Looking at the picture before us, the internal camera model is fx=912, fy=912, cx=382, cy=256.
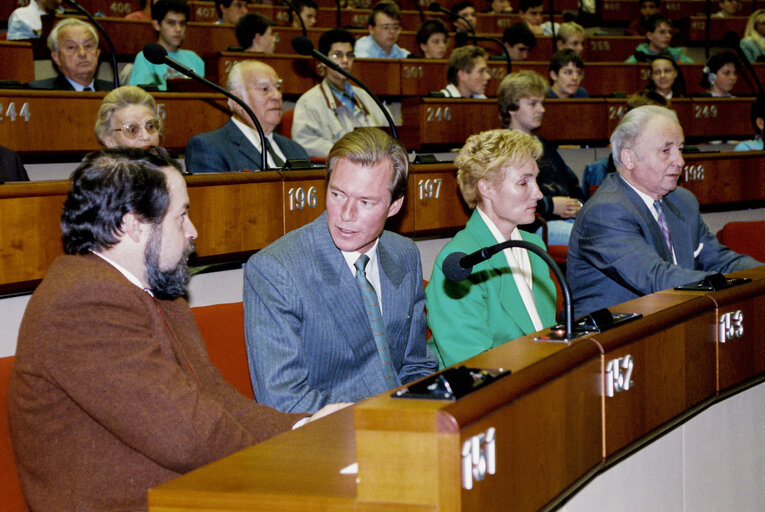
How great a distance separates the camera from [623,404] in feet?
5.12

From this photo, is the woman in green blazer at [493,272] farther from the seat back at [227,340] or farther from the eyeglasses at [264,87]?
the eyeglasses at [264,87]

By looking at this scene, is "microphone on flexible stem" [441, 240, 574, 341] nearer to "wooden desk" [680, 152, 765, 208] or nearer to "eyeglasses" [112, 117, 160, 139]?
"eyeglasses" [112, 117, 160, 139]

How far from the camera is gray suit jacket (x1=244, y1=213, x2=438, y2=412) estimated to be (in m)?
1.84

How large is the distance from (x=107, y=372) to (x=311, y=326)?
24.1 inches

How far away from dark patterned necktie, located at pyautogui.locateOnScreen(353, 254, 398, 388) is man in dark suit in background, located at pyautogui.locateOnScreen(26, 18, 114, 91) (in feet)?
9.23

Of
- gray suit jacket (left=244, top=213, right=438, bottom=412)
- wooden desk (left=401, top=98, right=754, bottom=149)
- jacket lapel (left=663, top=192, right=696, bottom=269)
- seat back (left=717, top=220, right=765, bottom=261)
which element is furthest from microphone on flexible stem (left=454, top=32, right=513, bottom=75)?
gray suit jacket (left=244, top=213, right=438, bottom=412)

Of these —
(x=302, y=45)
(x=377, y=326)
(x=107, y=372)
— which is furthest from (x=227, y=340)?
(x=302, y=45)

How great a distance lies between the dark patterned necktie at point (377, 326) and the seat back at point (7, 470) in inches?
29.9

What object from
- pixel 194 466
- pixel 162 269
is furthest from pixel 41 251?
pixel 194 466

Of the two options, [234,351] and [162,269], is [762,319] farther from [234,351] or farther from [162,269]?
[162,269]

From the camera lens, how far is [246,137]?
149 inches

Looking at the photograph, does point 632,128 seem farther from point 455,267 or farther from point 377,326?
point 455,267

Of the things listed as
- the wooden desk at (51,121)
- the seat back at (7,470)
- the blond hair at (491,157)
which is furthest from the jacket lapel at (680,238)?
the wooden desk at (51,121)

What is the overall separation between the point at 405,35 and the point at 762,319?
5624 millimetres
